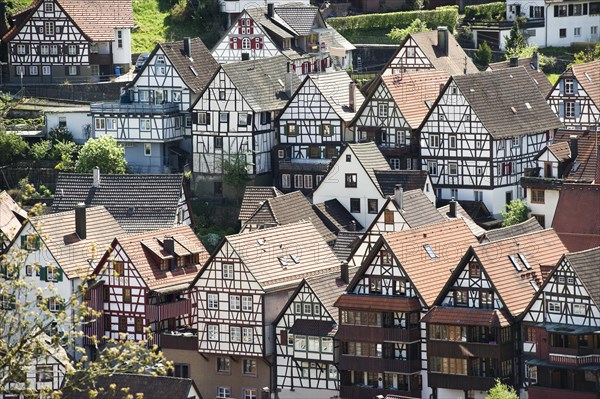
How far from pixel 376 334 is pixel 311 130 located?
93.1 feet

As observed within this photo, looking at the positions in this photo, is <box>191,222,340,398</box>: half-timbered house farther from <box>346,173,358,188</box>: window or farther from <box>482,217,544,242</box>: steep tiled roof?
<box>346,173,358,188</box>: window

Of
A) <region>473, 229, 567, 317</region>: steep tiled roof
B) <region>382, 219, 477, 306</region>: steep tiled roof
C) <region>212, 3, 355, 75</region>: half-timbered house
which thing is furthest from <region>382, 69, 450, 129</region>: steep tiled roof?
<region>473, 229, 567, 317</region>: steep tiled roof

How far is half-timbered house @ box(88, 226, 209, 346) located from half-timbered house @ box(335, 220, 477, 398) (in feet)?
31.2

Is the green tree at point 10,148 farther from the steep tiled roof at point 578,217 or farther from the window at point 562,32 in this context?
the window at point 562,32

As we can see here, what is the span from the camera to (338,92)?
10762 cm

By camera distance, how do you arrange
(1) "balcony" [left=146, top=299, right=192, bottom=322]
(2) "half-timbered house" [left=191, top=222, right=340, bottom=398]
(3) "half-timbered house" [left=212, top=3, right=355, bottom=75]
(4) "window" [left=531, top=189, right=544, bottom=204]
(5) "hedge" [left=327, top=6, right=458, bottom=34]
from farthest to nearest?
(5) "hedge" [left=327, top=6, right=458, bottom=34] < (3) "half-timbered house" [left=212, top=3, right=355, bottom=75] < (4) "window" [left=531, top=189, right=544, bottom=204] < (1) "balcony" [left=146, top=299, right=192, bottom=322] < (2) "half-timbered house" [left=191, top=222, right=340, bottom=398]

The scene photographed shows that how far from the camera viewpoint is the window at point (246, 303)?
8331 centimetres

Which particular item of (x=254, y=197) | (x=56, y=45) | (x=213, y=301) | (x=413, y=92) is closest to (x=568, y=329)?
(x=213, y=301)

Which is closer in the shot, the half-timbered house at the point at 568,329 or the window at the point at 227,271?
the half-timbered house at the point at 568,329

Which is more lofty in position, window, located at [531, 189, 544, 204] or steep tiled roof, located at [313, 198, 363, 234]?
window, located at [531, 189, 544, 204]

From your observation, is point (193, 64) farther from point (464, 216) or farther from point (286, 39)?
point (464, 216)

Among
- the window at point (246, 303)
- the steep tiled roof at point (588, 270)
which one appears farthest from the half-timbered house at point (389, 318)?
the steep tiled roof at point (588, 270)

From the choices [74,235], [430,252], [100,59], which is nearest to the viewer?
[430,252]

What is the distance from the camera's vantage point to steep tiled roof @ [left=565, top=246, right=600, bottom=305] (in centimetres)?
7444
